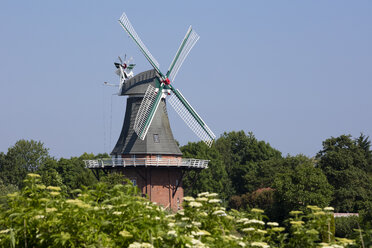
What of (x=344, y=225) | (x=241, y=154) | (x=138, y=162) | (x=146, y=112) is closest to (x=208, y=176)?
(x=241, y=154)

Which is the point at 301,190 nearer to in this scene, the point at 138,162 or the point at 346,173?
the point at 346,173

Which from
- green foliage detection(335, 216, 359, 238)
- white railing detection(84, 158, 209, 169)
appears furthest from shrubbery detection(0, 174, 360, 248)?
white railing detection(84, 158, 209, 169)

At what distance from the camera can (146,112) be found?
41438 mm

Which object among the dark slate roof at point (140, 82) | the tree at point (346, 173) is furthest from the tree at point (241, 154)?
the dark slate roof at point (140, 82)

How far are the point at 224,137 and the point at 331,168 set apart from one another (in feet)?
104

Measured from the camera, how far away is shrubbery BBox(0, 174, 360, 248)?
866cm

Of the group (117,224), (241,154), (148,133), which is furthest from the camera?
(241,154)

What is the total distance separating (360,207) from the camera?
158 ft

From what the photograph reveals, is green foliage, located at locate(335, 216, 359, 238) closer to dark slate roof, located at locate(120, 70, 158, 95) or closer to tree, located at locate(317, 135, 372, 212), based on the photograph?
tree, located at locate(317, 135, 372, 212)

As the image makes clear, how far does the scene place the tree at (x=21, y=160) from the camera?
66.8m

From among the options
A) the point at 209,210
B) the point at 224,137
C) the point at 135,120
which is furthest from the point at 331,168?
the point at 209,210

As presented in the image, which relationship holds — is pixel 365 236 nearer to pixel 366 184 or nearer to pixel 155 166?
pixel 155 166

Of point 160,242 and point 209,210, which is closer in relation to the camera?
point 160,242

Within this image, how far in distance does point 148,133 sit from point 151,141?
2.02 feet
